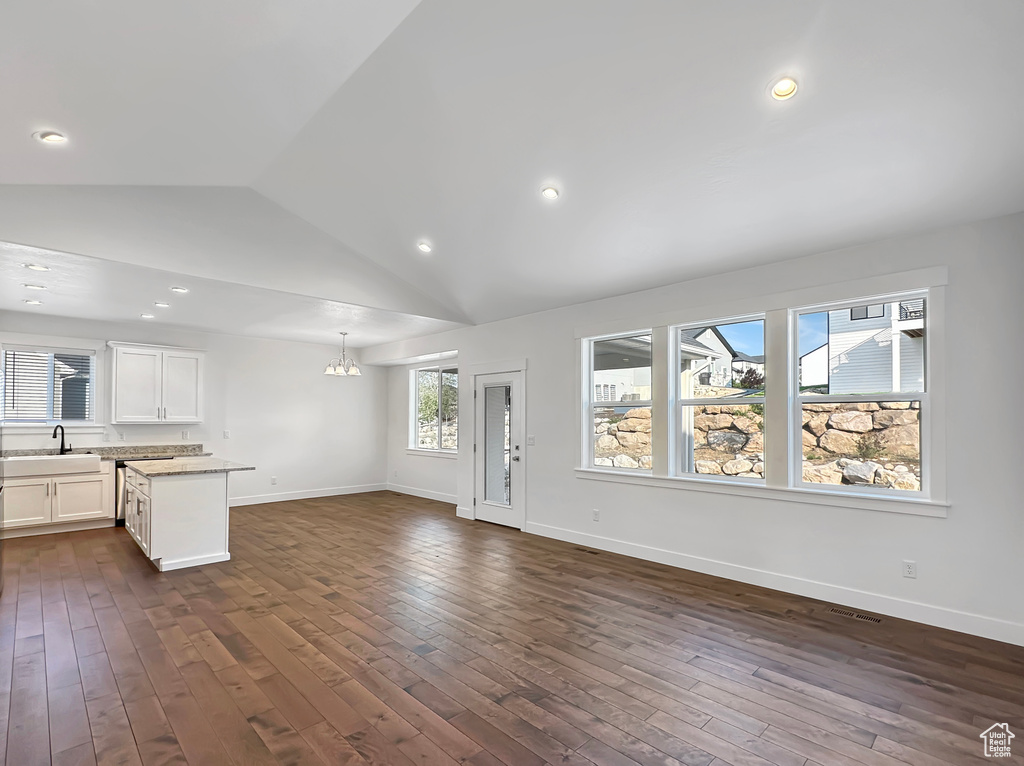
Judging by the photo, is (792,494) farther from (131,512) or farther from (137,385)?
(137,385)

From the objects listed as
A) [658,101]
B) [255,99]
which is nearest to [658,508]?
[658,101]

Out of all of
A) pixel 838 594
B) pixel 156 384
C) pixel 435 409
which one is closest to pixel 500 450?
pixel 435 409

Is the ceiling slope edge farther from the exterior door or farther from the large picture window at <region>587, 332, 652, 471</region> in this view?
the large picture window at <region>587, 332, 652, 471</region>

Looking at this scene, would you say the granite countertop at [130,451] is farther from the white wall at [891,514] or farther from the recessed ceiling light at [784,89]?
the recessed ceiling light at [784,89]

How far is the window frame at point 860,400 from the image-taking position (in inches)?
139

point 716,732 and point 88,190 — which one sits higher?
point 88,190

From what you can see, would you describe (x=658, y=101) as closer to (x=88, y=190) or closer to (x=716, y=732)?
(x=716, y=732)

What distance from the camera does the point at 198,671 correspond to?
279 cm

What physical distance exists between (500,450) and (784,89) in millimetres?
4865

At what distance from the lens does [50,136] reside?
2.91 metres

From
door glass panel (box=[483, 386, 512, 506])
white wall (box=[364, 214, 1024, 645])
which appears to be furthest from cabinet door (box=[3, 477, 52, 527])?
white wall (box=[364, 214, 1024, 645])

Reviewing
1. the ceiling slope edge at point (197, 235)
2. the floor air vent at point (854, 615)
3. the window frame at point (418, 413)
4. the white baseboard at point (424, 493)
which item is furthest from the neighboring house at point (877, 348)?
the white baseboard at point (424, 493)

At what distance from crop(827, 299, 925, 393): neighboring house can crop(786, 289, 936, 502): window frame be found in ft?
0.11

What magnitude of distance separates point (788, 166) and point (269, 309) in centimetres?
529
